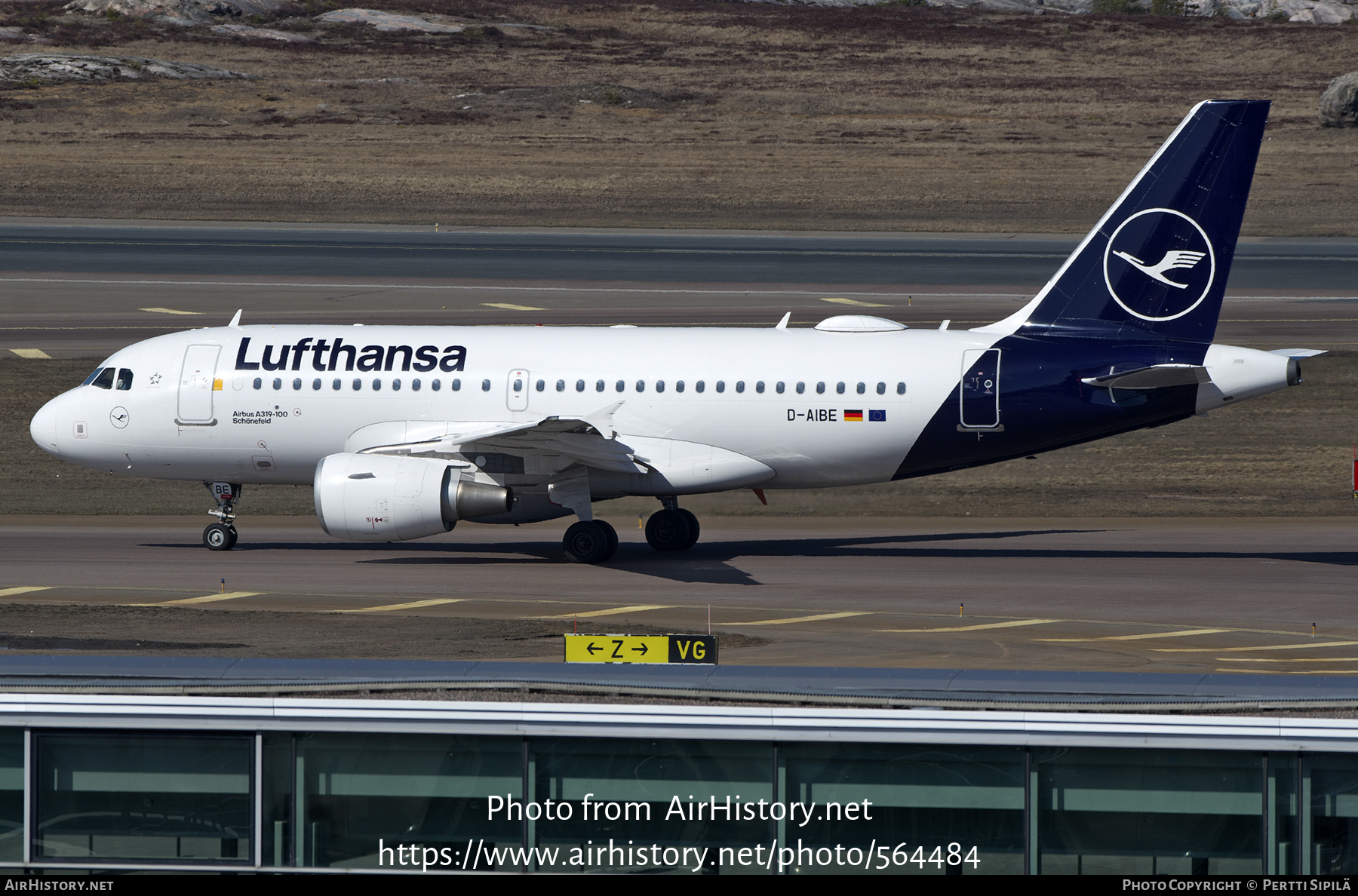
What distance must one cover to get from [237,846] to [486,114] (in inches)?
4708

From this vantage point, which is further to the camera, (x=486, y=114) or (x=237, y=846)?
(x=486, y=114)

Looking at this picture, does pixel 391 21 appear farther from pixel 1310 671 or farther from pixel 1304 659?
pixel 1310 671

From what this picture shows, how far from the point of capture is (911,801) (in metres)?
9.59

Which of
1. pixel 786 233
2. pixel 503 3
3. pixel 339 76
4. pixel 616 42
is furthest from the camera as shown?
pixel 503 3

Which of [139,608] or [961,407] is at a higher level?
[961,407]

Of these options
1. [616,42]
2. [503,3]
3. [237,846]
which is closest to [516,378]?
[237,846]

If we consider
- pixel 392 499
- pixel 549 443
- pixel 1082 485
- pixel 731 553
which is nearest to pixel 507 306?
pixel 1082 485

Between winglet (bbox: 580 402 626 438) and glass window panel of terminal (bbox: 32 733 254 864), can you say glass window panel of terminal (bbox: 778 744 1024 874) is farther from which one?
winglet (bbox: 580 402 626 438)

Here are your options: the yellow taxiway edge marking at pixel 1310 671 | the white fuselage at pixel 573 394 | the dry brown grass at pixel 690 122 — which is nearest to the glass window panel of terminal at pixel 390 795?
the yellow taxiway edge marking at pixel 1310 671

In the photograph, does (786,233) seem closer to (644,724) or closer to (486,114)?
(486,114)

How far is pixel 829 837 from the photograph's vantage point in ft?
31.5

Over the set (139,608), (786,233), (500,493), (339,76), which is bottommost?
(139,608)

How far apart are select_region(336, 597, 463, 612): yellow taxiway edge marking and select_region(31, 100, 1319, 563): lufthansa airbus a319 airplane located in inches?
83.6

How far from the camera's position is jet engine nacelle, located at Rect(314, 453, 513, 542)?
1276 inches
